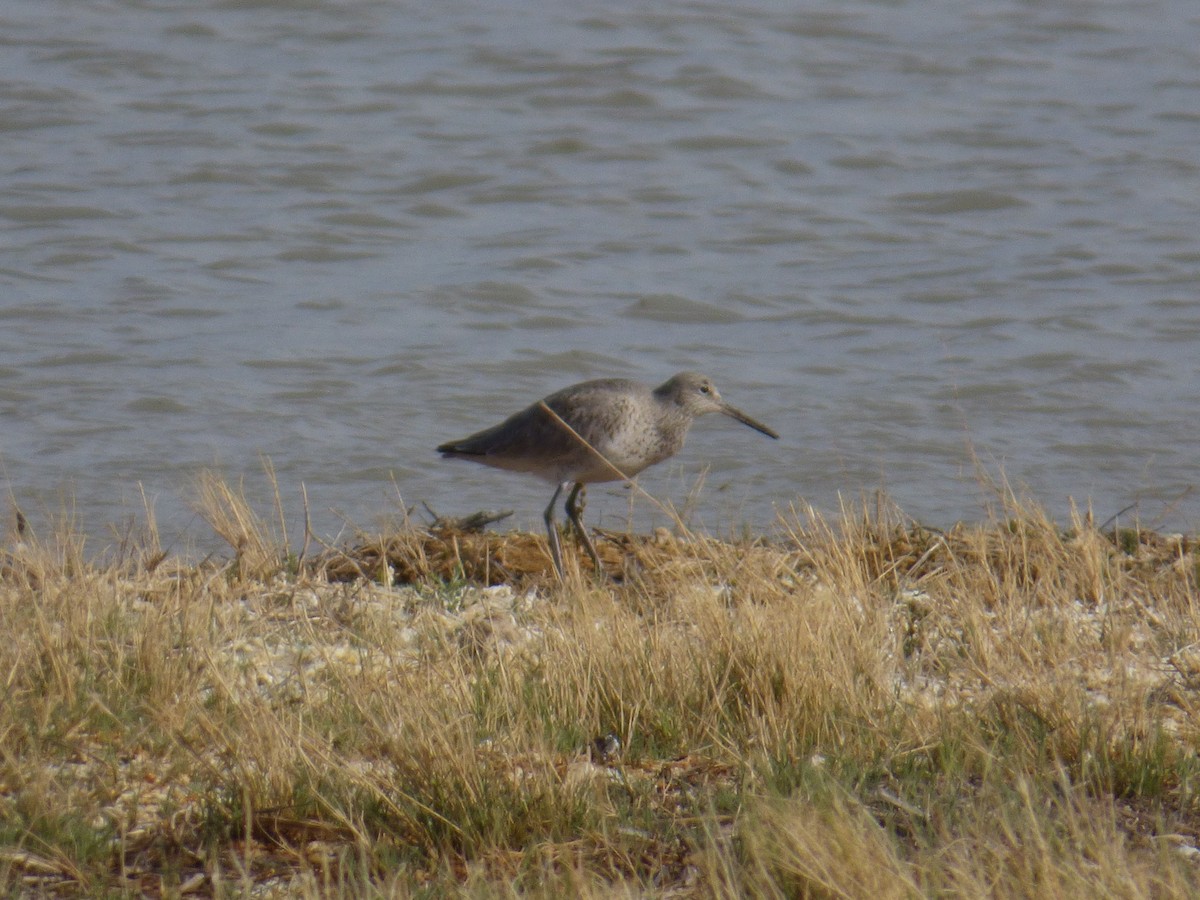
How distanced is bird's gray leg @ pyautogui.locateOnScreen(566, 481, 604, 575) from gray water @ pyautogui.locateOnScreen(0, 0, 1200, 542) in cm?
52

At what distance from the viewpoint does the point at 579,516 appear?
6.86 metres

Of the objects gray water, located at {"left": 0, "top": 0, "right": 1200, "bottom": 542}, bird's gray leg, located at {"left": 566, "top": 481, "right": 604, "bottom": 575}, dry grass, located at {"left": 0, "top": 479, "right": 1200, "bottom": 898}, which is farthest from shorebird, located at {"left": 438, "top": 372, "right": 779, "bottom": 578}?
dry grass, located at {"left": 0, "top": 479, "right": 1200, "bottom": 898}

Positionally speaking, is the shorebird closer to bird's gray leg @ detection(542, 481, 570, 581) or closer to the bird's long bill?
bird's gray leg @ detection(542, 481, 570, 581)

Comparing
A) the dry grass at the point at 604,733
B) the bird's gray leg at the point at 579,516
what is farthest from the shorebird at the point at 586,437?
the dry grass at the point at 604,733

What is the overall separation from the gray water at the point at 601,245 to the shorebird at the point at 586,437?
0.39 m

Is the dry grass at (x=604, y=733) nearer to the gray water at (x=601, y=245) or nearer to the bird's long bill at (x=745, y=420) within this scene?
the gray water at (x=601, y=245)

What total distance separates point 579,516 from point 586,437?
0.36 metres

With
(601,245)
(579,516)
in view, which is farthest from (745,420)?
(601,245)

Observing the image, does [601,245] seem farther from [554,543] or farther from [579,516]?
[554,543]

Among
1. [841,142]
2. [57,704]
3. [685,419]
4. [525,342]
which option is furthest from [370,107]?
[57,704]

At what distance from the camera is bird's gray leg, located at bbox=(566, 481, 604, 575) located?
A: 6.54 meters

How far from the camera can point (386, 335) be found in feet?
34.1

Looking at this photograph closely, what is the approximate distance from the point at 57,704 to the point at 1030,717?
244cm

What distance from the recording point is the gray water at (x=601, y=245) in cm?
884
